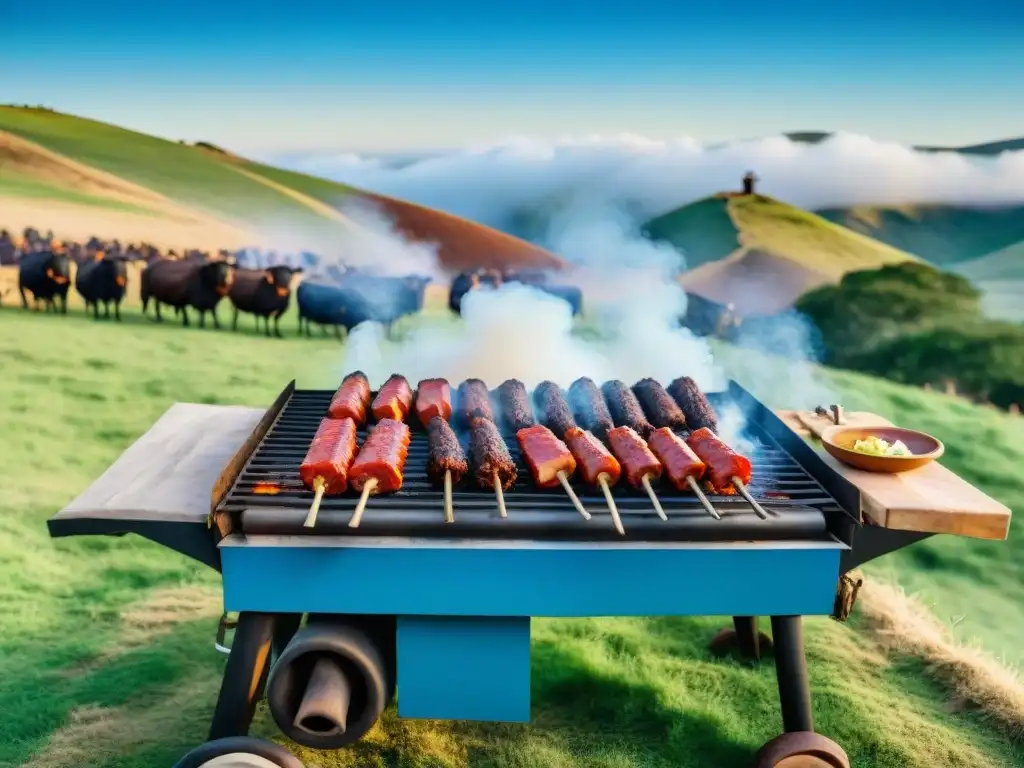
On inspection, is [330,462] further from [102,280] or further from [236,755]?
[102,280]

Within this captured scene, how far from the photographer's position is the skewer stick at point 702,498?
3.36 metres

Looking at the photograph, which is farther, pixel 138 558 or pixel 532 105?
pixel 532 105

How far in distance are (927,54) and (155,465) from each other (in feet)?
28.6

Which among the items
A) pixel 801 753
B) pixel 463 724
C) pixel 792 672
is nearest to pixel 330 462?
pixel 463 724

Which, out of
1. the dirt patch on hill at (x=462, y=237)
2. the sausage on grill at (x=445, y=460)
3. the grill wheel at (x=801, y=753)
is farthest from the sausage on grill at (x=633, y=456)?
the dirt patch on hill at (x=462, y=237)

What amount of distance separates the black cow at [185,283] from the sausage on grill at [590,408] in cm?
710

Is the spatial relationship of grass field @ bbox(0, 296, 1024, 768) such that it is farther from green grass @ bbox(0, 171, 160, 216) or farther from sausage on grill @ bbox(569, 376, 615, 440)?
green grass @ bbox(0, 171, 160, 216)

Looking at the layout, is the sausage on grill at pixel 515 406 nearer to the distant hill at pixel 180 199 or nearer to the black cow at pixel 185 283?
the distant hill at pixel 180 199

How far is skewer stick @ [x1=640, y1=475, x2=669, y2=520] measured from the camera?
3.34 metres

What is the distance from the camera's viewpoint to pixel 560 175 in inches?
381

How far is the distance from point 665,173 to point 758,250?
163 cm

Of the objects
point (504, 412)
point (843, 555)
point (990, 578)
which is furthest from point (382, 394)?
point (990, 578)

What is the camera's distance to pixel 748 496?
3.44 metres

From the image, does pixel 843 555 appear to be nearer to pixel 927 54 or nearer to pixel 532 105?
pixel 532 105
